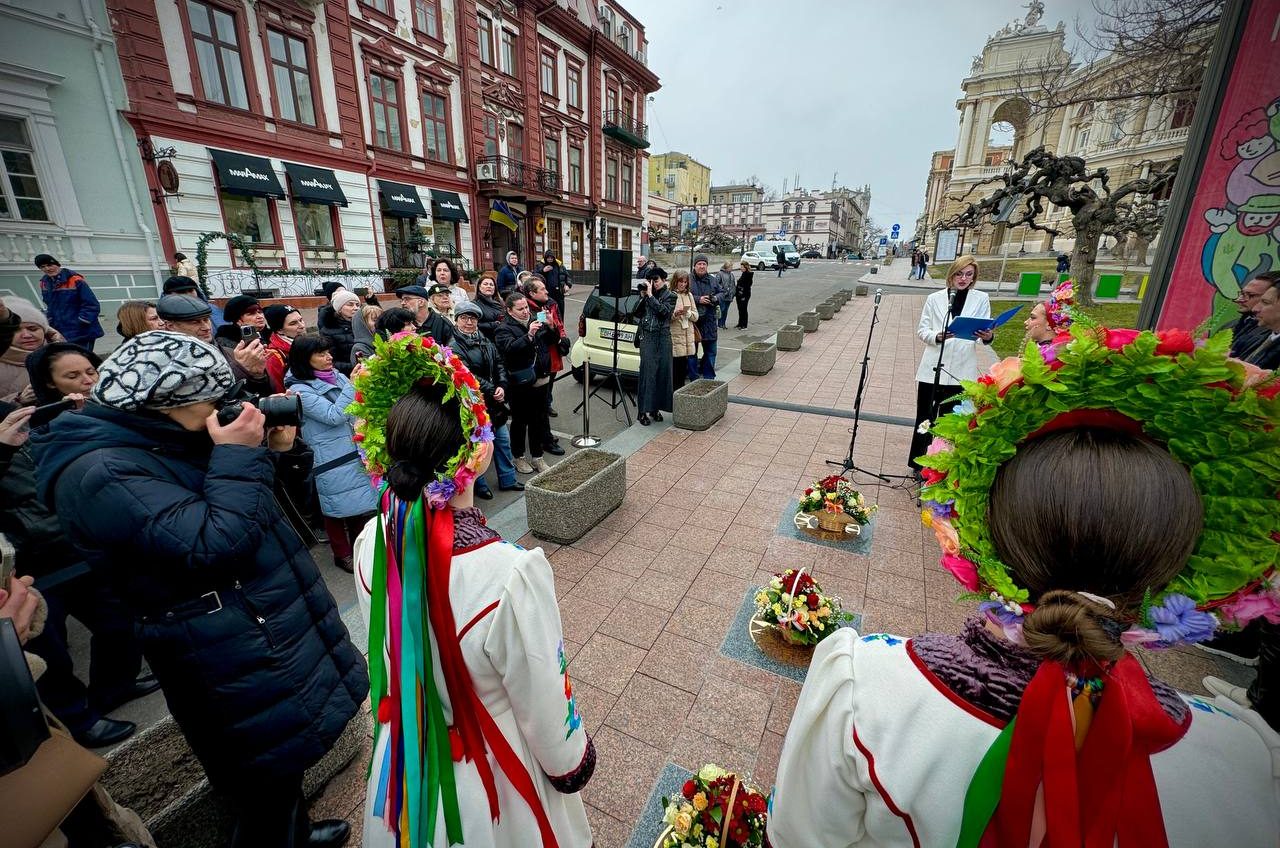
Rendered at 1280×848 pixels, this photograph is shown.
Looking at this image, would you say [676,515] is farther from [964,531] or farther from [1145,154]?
[1145,154]

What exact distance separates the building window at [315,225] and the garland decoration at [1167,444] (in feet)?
64.9

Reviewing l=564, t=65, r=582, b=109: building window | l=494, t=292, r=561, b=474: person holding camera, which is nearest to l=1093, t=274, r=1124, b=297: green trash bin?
l=494, t=292, r=561, b=474: person holding camera

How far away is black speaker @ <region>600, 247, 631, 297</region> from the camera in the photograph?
586 cm

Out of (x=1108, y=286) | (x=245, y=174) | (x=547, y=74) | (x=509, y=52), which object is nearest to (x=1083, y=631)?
(x=245, y=174)

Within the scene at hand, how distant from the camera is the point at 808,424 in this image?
7.11 m

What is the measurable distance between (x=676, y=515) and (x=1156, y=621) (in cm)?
392

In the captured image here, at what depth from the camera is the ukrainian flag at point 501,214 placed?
2236 cm

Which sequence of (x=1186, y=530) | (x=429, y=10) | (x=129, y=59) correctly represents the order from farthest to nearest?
(x=429, y=10)
(x=129, y=59)
(x=1186, y=530)

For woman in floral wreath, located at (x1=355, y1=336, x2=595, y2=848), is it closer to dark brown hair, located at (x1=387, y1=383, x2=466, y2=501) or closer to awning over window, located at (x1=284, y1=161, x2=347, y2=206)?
dark brown hair, located at (x1=387, y1=383, x2=466, y2=501)

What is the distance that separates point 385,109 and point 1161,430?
75.0 feet

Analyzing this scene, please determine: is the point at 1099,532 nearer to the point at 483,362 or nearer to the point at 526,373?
the point at 483,362

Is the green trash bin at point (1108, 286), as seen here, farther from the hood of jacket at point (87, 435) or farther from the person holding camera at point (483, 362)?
the hood of jacket at point (87, 435)

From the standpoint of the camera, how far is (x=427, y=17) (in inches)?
737

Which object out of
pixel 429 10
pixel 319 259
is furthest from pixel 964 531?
pixel 429 10
